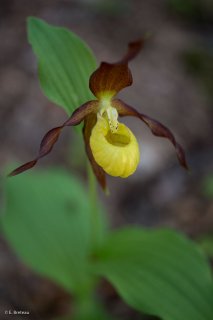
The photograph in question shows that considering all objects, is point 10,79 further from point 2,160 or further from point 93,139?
point 93,139

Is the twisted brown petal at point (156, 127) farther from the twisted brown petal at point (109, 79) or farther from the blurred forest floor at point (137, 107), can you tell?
the blurred forest floor at point (137, 107)

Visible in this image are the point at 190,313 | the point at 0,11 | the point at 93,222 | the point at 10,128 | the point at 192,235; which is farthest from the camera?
the point at 0,11

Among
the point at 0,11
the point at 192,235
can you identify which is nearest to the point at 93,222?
the point at 192,235

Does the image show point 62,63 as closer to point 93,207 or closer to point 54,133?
point 54,133

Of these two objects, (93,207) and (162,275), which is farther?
(93,207)

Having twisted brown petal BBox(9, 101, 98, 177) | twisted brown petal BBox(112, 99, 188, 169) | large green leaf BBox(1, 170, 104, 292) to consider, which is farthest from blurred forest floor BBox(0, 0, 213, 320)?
twisted brown petal BBox(112, 99, 188, 169)

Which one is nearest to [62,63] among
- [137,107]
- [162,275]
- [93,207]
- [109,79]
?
[109,79]

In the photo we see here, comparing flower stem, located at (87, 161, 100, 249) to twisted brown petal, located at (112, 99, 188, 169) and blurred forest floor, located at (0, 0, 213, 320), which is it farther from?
blurred forest floor, located at (0, 0, 213, 320)
